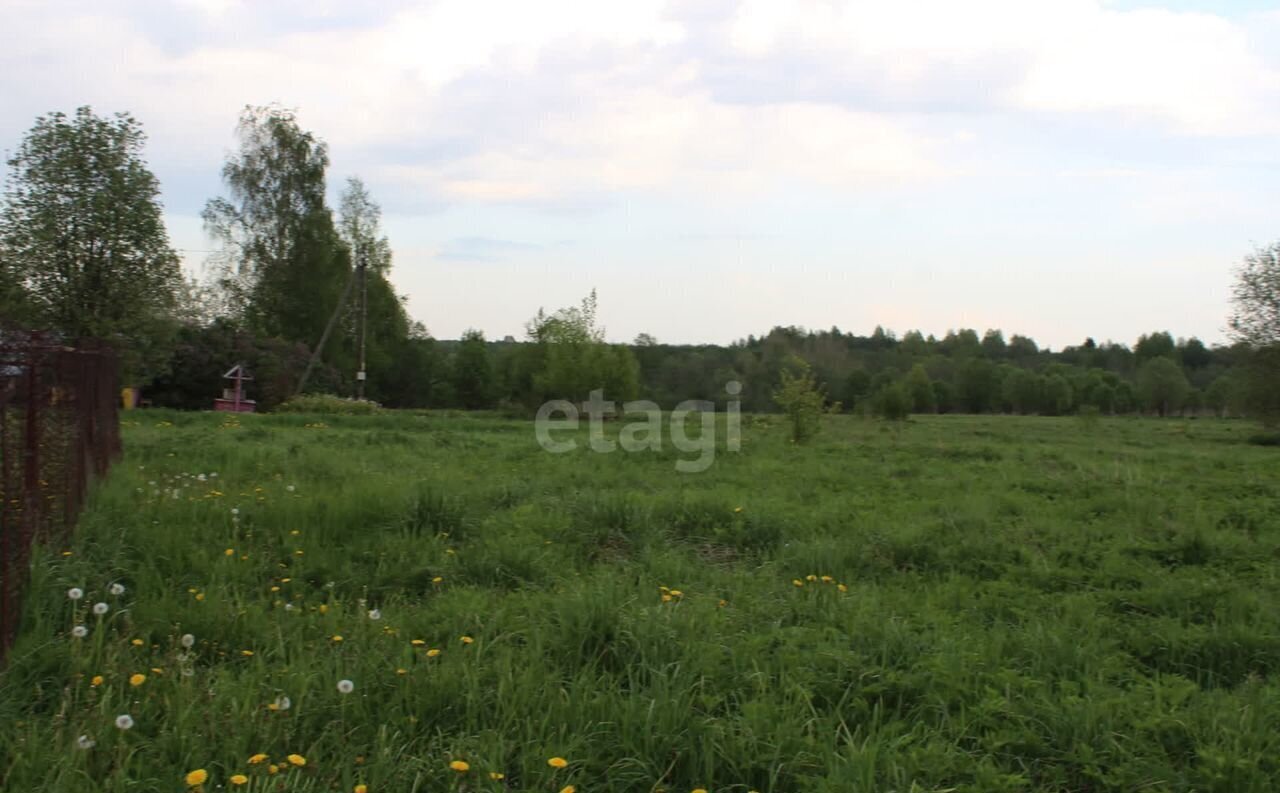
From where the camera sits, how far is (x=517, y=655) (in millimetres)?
3836

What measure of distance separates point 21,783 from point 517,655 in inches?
71.5

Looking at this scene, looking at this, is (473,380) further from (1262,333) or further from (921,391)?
(1262,333)

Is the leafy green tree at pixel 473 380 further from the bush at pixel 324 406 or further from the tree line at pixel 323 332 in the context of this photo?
the bush at pixel 324 406

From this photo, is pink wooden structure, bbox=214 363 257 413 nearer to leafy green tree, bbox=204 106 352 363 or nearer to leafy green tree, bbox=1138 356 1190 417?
leafy green tree, bbox=204 106 352 363

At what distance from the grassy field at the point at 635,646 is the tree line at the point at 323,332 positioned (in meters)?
3.17

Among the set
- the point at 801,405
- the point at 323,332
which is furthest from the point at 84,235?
the point at 323,332

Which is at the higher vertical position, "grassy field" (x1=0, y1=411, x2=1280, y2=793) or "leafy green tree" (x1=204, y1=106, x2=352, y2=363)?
"leafy green tree" (x1=204, y1=106, x2=352, y2=363)

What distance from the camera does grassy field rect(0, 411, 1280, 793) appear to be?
9.88ft

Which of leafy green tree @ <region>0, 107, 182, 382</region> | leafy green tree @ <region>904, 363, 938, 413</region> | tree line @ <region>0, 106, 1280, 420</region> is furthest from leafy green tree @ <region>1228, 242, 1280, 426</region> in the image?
leafy green tree @ <region>0, 107, 182, 382</region>

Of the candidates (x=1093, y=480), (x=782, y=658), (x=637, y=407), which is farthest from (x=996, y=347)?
(x=782, y=658)

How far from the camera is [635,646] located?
383 cm

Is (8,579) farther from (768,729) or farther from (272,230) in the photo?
(272,230)

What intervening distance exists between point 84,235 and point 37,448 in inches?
245

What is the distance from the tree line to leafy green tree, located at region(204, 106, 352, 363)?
6 cm
